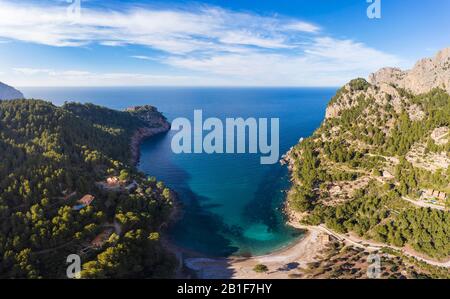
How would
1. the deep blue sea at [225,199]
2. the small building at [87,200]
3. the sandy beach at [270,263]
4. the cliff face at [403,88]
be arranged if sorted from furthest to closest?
the cliff face at [403,88]
the deep blue sea at [225,199]
the small building at [87,200]
the sandy beach at [270,263]

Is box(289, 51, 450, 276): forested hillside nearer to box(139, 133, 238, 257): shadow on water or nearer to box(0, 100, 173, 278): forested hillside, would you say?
box(139, 133, 238, 257): shadow on water

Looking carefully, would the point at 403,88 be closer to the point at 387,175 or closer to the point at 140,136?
the point at 387,175

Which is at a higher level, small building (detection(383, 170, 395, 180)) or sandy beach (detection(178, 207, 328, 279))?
small building (detection(383, 170, 395, 180))

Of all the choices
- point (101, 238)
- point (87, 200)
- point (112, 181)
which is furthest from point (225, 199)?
point (101, 238)

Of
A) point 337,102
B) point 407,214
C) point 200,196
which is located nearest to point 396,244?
point 407,214

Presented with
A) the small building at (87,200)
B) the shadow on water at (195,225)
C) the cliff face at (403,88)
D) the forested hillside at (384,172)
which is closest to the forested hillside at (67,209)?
the small building at (87,200)

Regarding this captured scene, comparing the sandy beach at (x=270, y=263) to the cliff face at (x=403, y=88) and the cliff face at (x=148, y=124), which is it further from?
the cliff face at (x=148, y=124)

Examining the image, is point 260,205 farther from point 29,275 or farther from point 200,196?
point 29,275

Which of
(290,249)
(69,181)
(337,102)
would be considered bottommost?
(290,249)

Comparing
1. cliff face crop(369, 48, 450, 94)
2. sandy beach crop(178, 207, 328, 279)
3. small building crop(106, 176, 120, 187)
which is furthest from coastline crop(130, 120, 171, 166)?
cliff face crop(369, 48, 450, 94)
